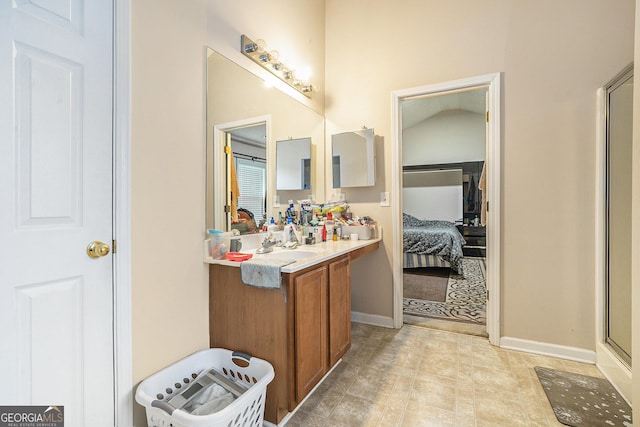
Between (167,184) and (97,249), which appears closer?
(97,249)

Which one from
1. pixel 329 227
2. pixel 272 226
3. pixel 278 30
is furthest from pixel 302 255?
pixel 278 30

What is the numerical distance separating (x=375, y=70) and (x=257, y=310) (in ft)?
8.16

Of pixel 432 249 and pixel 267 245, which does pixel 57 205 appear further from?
pixel 432 249

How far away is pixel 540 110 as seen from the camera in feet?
7.38

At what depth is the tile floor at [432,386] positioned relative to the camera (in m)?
1.53

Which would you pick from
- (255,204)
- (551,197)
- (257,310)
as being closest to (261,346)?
(257,310)

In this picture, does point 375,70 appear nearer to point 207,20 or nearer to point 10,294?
point 207,20

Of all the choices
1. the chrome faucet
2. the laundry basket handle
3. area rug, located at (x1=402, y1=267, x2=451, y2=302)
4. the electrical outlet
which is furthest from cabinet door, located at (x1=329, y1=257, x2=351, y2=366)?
area rug, located at (x1=402, y1=267, x2=451, y2=302)

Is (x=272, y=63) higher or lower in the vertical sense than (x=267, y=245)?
higher

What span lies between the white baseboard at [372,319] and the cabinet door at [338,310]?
2.47ft

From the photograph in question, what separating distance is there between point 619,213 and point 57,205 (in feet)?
10.1


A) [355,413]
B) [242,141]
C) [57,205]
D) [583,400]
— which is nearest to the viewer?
[57,205]

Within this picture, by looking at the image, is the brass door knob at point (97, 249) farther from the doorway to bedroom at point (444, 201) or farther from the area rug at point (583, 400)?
the doorway to bedroom at point (444, 201)

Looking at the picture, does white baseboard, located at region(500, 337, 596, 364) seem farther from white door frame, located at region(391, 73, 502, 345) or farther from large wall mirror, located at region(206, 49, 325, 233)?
large wall mirror, located at region(206, 49, 325, 233)
